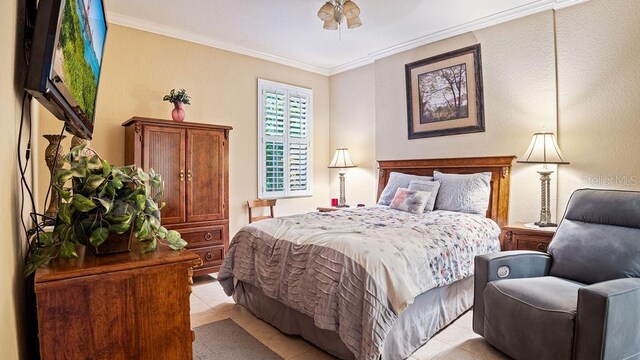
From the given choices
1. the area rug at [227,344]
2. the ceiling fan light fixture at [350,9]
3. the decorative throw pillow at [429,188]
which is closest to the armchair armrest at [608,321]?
the area rug at [227,344]

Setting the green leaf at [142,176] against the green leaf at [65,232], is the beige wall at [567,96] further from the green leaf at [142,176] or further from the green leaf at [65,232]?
the green leaf at [65,232]

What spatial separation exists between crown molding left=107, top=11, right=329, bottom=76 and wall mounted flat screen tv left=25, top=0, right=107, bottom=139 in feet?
7.25

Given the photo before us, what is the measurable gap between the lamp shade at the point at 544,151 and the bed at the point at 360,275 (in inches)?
28.1

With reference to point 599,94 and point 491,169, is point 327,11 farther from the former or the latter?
point 599,94

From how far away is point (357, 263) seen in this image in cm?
201

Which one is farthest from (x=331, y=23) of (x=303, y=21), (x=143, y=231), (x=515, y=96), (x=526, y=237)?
(x=143, y=231)

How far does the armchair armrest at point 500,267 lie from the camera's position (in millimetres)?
2322

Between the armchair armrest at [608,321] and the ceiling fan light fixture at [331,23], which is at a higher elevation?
the ceiling fan light fixture at [331,23]

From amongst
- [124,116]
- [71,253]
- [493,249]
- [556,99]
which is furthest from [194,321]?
[556,99]

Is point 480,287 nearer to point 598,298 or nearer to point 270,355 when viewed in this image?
point 598,298

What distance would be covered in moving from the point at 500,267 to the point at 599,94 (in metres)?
2.00

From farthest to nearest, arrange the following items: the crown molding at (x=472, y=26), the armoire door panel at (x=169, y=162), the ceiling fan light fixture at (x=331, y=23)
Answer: the armoire door panel at (x=169, y=162) < the crown molding at (x=472, y=26) < the ceiling fan light fixture at (x=331, y=23)

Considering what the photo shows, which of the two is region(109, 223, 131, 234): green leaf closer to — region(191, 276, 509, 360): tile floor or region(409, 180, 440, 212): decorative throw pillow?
region(191, 276, 509, 360): tile floor

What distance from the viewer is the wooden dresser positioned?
92 centimetres
